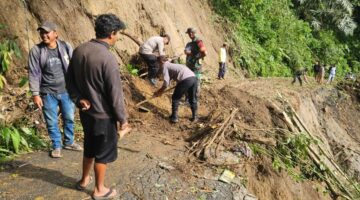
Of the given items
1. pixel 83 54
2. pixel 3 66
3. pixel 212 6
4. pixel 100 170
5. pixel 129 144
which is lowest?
pixel 129 144

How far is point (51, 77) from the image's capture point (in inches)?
215

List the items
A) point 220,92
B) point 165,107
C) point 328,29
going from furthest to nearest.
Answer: point 328,29 < point 220,92 < point 165,107

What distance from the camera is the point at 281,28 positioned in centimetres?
2108

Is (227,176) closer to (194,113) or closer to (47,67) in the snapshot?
(194,113)

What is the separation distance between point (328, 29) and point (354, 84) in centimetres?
1063

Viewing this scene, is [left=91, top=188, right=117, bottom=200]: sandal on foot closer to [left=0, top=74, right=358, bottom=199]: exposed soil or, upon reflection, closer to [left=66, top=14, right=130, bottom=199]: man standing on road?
[left=66, top=14, right=130, bottom=199]: man standing on road

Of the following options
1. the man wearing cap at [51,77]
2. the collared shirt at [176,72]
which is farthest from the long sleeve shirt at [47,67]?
the collared shirt at [176,72]

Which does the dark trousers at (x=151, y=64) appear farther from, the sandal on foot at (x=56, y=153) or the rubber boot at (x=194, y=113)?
the sandal on foot at (x=56, y=153)

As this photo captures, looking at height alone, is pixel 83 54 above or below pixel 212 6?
below

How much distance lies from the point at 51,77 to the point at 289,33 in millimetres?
18196

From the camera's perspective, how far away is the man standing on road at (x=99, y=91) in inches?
154

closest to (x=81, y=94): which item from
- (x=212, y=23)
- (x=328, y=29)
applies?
(x=212, y=23)

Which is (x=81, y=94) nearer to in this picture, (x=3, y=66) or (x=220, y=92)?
(x=3, y=66)

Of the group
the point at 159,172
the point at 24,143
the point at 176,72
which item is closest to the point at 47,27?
the point at 24,143
